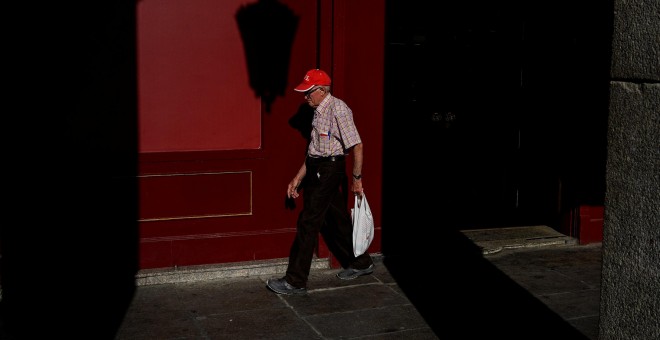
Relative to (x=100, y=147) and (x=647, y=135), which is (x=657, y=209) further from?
(x=100, y=147)

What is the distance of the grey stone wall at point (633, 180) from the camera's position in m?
3.05

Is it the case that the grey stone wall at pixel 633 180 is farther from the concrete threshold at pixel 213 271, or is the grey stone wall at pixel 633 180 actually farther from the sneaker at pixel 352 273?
the concrete threshold at pixel 213 271

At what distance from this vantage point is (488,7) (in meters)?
8.85

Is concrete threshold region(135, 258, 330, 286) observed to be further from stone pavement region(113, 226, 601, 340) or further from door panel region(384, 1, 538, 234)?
door panel region(384, 1, 538, 234)

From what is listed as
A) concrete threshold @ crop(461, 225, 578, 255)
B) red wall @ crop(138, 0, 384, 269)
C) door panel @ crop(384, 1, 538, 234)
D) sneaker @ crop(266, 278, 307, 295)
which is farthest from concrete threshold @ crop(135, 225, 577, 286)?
sneaker @ crop(266, 278, 307, 295)

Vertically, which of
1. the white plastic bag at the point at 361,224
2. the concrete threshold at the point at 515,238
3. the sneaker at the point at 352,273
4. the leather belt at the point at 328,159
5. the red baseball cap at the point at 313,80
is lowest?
the sneaker at the point at 352,273

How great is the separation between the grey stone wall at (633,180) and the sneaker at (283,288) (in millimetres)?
3757

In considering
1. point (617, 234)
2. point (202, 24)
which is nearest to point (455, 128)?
point (202, 24)

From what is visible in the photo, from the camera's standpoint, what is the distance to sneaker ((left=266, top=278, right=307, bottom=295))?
6.85 metres

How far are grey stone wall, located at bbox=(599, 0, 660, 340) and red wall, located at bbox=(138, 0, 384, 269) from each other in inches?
171

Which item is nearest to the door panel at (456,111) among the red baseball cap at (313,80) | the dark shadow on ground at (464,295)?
the dark shadow on ground at (464,295)

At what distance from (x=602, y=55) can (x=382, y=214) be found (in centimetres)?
279

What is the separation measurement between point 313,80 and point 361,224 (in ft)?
4.17

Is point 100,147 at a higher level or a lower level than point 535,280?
higher
